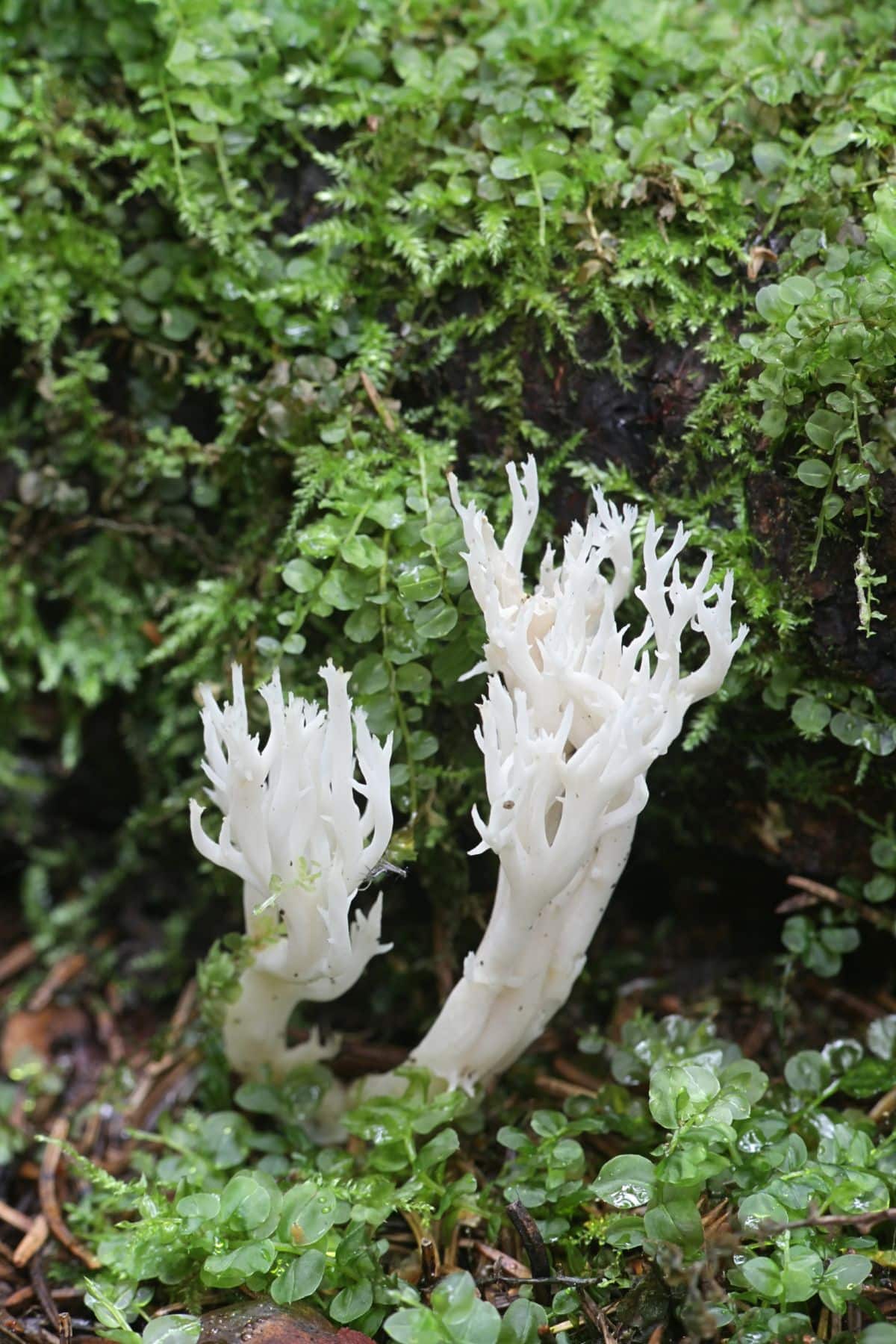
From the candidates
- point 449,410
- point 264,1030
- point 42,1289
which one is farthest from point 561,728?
point 42,1289

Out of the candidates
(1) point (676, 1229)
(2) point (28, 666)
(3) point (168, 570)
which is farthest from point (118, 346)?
(1) point (676, 1229)

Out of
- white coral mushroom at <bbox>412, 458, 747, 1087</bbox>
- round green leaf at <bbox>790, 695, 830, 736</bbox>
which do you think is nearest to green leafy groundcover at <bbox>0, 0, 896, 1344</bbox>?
round green leaf at <bbox>790, 695, 830, 736</bbox>

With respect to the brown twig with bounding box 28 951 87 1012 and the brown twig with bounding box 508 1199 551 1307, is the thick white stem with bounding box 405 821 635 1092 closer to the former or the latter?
the brown twig with bounding box 508 1199 551 1307

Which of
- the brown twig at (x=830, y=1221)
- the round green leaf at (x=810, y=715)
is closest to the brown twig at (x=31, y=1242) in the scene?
the brown twig at (x=830, y=1221)

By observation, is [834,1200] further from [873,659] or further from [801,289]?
[801,289]

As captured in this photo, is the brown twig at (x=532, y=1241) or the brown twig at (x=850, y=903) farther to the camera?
the brown twig at (x=850, y=903)

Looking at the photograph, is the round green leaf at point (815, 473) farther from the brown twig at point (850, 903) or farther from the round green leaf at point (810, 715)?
the brown twig at point (850, 903)

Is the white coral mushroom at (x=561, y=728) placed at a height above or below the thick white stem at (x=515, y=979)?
above
